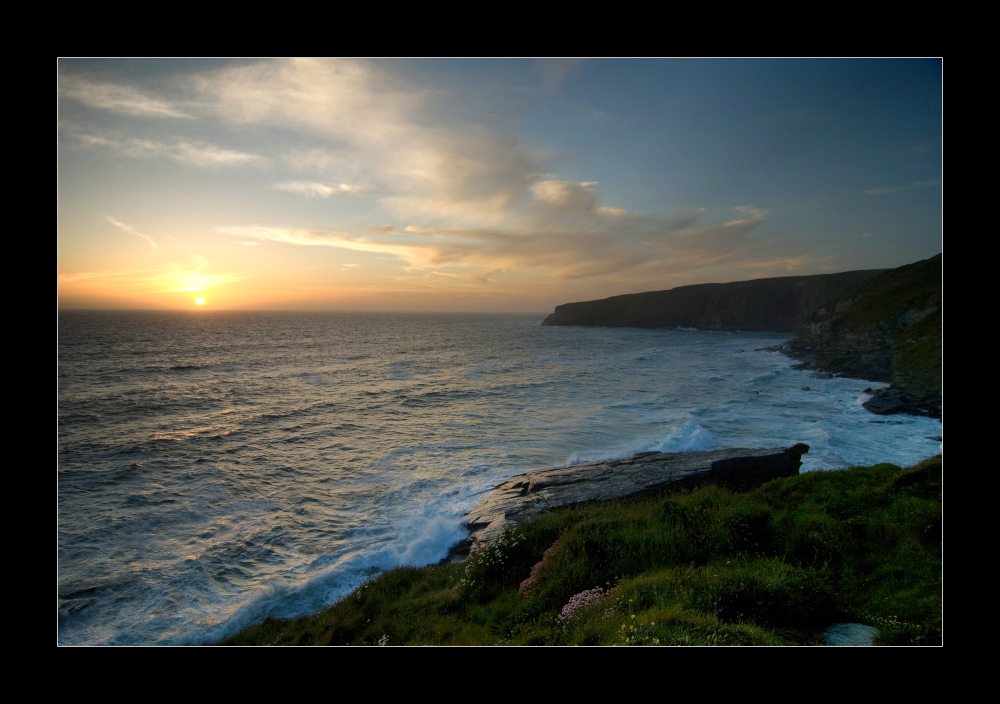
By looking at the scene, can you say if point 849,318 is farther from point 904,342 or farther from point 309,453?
point 309,453

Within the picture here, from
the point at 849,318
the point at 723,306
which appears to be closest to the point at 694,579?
the point at 849,318

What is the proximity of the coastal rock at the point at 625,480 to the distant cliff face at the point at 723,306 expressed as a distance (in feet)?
279

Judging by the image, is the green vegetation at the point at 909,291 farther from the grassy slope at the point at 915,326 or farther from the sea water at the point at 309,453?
the sea water at the point at 309,453

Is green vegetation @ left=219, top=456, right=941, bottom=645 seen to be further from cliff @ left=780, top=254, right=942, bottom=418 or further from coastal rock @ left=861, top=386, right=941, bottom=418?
coastal rock @ left=861, top=386, right=941, bottom=418

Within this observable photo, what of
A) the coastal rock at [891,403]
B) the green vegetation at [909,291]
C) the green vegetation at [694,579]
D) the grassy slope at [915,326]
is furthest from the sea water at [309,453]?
the green vegetation at [909,291]

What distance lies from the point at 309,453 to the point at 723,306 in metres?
121

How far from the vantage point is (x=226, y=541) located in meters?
11.8

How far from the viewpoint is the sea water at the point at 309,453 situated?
9.87 m

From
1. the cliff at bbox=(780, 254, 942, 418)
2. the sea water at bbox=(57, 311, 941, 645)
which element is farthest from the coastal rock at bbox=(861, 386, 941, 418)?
the sea water at bbox=(57, 311, 941, 645)

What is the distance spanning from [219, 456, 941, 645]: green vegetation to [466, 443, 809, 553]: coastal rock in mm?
2221
